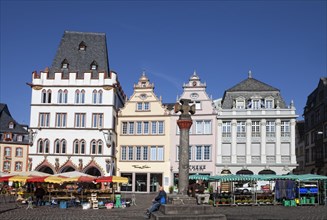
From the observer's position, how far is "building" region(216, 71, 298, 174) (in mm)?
49875

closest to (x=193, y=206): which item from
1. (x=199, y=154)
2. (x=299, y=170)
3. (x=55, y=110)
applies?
(x=199, y=154)

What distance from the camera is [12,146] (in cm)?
6931

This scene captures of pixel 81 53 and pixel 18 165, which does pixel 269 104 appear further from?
pixel 18 165

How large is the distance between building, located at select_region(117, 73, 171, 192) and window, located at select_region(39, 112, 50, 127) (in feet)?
26.6

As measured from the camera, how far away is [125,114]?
5366 centimetres

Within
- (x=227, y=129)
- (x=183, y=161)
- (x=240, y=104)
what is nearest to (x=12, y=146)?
(x=227, y=129)

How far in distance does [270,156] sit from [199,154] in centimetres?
778

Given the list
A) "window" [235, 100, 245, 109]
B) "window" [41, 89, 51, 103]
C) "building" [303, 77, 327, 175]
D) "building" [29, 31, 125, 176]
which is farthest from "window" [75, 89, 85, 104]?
"building" [303, 77, 327, 175]

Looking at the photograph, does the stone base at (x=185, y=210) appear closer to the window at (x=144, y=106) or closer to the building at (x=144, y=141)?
the building at (x=144, y=141)

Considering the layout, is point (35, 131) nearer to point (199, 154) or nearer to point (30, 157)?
point (30, 157)

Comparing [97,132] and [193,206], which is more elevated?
[97,132]

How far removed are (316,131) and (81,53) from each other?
100 feet

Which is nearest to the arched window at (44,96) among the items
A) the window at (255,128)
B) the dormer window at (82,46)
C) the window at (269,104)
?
the dormer window at (82,46)

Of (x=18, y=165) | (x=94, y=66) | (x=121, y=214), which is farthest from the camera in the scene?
(x=18, y=165)
